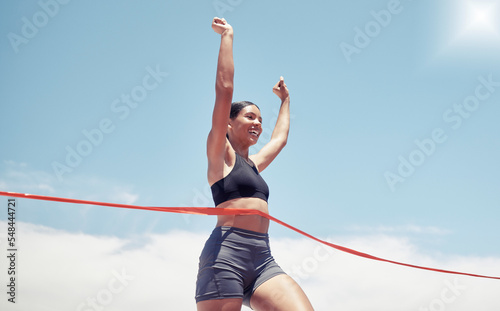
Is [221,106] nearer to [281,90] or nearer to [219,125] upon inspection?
[219,125]

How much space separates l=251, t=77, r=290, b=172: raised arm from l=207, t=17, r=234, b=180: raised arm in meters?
0.73

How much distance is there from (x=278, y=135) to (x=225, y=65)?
1.28m

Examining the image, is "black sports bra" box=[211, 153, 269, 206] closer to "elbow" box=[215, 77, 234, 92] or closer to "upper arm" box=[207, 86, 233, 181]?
"upper arm" box=[207, 86, 233, 181]

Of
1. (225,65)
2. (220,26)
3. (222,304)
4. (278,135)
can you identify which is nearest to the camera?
(222,304)

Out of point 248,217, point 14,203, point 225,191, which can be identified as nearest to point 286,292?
point 248,217

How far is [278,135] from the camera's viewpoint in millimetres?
4352

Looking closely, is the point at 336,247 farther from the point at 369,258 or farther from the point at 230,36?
the point at 230,36

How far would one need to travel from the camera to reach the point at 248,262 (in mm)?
3201

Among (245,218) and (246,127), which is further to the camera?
(246,127)

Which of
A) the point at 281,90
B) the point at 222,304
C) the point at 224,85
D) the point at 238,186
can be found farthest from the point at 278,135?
the point at 222,304

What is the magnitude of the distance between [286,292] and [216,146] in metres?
1.12

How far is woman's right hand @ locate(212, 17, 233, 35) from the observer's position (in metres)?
3.39

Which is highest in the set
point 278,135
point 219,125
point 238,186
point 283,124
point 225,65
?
point 283,124

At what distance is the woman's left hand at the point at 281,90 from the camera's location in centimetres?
463
